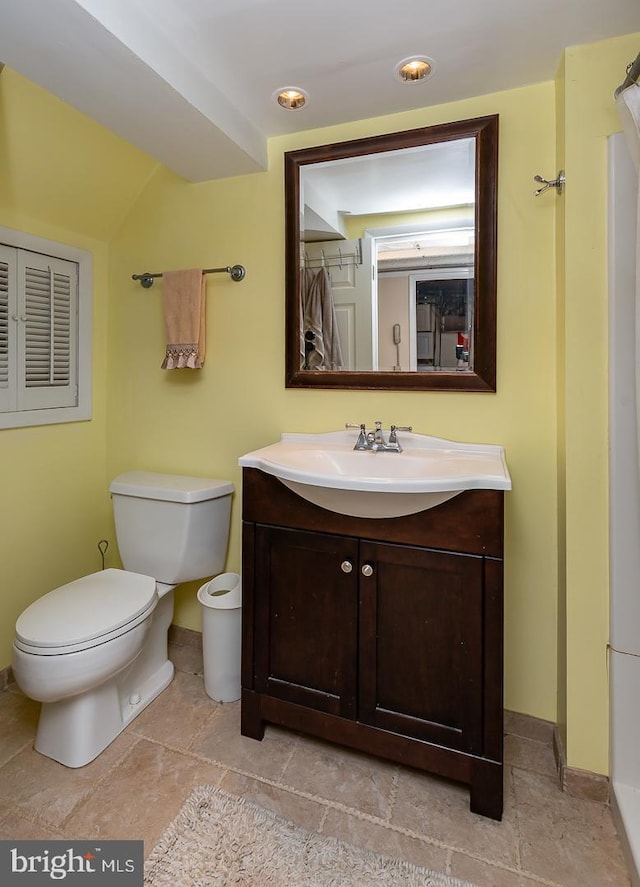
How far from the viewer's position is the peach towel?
6.21ft

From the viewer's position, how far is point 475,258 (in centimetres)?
155

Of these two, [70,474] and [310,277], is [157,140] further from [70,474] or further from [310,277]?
[70,474]

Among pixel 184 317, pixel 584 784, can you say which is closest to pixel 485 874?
pixel 584 784

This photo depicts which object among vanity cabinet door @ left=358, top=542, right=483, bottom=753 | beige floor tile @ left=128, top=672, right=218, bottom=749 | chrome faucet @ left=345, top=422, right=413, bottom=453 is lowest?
beige floor tile @ left=128, top=672, right=218, bottom=749

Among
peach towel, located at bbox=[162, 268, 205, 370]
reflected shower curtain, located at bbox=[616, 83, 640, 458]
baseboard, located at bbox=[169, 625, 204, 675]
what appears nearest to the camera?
reflected shower curtain, located at bbox=[616, 83, 640, 458]

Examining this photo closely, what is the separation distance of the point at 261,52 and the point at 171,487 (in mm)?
1448

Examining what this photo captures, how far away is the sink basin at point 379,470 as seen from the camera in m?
1.20

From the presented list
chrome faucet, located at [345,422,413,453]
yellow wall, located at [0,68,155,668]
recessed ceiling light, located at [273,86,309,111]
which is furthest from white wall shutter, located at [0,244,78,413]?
chrome faucet, located at [345,422,413,453]

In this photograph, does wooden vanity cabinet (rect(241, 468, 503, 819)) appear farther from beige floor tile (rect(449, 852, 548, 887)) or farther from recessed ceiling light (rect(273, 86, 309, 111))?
recessed ceiling light (rect(273, 86, 309, 111))

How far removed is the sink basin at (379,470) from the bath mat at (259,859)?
867 millimetres

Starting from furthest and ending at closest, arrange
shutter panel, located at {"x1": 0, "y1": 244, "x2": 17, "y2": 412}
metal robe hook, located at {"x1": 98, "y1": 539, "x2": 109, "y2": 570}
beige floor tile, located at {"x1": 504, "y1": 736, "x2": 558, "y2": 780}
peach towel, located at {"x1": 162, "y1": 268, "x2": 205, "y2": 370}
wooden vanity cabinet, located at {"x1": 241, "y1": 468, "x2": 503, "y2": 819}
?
metal robe hook, located at {"x1": 98, "y1": 539, "x2": 109, "y2": 570}
peach towel, located at {"x1": 162, "y1": 268, "x2": 205, "y2": 370}
shutter panel, located at {"x1": 0, "y1": 244, "x2": 17, "y2": 412}
beige floor tile, located at {"x1": 504, "y1": 736, "x2": 558, "y2": 780}
wooden vanity cabinet, located at {"x1": 241, "y1": 468, "x2": 503, "y2": 819}

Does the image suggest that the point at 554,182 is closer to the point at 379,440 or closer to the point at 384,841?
the point at 379,440

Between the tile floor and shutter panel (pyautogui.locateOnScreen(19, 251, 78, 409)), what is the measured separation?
1219mm

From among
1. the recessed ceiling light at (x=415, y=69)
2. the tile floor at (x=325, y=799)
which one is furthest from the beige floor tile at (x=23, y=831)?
the recessed ceiling light at (x=415, y=69)
